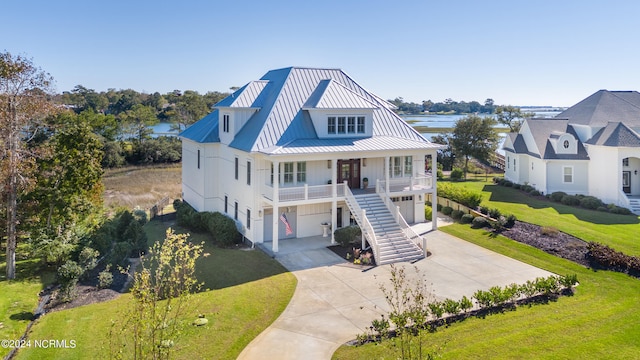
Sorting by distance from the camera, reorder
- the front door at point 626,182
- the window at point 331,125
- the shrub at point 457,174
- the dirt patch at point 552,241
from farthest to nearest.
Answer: the shrub at point 457,174 → the front door at point 626,182 → the window at point 331,125 → the dirt patch at point 552,241

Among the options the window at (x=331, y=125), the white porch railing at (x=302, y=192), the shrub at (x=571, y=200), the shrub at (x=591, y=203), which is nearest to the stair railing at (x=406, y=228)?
the white porch railing at (x=302, y=192)

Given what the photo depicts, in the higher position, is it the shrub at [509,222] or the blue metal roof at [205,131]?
the blue metal roof at [205,131]

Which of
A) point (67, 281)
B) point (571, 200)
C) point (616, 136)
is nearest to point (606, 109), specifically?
point (616, 136)

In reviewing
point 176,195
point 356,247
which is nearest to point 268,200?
point 356,247

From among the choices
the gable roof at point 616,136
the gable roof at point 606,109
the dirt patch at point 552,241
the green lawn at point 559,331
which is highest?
the gable roof at point 606,109

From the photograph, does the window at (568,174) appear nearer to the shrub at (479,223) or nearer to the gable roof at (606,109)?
the gable roof at (606,109)

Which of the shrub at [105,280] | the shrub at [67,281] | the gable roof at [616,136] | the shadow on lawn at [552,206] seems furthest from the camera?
the gable roof at [616,136]

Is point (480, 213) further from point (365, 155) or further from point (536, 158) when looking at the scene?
point (536, 158)
